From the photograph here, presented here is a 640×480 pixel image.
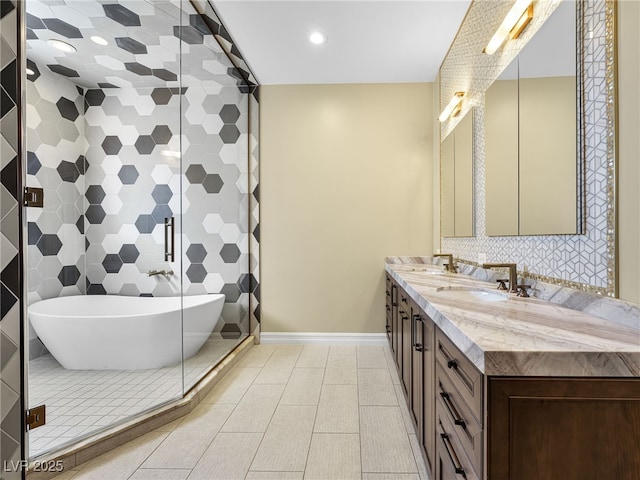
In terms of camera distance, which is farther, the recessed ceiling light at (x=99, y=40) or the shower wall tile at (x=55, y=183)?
the recessed ceiling light at (x=99, y=40)

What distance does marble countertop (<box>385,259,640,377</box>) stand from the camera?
760mm

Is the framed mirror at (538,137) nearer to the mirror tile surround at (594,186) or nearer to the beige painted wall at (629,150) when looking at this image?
the mirror tile surround at (594,186)

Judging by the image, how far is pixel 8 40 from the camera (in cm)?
135

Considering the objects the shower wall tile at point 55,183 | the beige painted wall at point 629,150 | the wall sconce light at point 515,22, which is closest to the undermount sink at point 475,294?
the beige painted wall at point 629,150

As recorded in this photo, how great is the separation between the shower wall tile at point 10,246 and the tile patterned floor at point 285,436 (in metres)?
0.37

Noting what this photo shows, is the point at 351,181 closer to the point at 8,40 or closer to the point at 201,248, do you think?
the point at 201,248

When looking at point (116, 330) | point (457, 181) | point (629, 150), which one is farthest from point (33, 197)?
point (457, 181)

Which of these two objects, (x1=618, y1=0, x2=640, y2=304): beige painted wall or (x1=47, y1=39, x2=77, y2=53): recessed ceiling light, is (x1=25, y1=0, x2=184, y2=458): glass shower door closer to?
(x1=47, y1=39, x2=77, y2=53): recessed ceiling light

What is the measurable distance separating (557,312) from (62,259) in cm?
224

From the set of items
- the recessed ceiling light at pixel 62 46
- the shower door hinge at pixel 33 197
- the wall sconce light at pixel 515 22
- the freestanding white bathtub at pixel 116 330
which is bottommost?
the freestanding white bathtub at pixel 116 330

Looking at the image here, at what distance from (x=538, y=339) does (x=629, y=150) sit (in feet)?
2.25

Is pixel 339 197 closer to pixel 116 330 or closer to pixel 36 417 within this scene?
pixel 116 330

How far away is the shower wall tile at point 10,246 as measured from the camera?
1345 millimetres

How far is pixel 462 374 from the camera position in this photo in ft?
3.15
